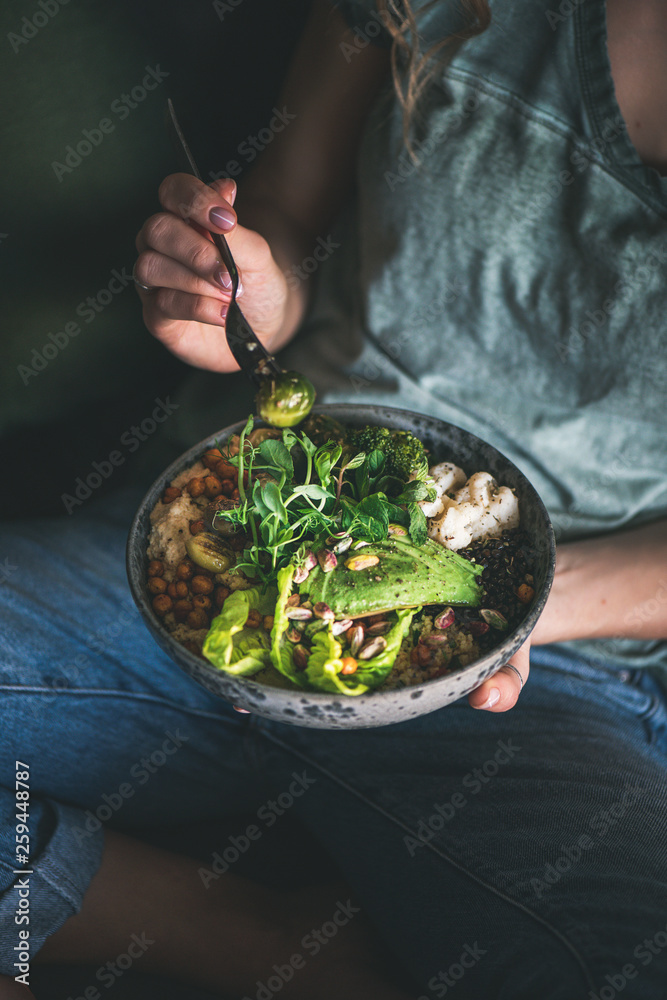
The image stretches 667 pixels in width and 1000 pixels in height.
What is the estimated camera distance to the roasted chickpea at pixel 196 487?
3.39ft

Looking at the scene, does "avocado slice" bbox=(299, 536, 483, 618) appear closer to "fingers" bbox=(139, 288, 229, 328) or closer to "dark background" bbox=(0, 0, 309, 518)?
"fingers" bbox=(139, 288, 229, 328)

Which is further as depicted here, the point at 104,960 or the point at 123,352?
the point at 123,352

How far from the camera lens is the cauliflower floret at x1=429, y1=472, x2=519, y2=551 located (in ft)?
3.15

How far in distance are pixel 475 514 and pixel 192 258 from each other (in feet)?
1.92

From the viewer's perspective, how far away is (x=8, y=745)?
123cm

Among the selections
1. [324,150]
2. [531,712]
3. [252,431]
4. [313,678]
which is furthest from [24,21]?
[531,712]

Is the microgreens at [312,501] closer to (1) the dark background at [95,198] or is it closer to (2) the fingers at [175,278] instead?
(2) the fingers at [175,278]

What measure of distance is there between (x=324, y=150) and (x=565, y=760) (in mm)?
1370

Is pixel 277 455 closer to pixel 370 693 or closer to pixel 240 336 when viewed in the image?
pixel 240 336

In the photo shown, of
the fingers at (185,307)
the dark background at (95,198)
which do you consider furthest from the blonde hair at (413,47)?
the fingers at (185,307)

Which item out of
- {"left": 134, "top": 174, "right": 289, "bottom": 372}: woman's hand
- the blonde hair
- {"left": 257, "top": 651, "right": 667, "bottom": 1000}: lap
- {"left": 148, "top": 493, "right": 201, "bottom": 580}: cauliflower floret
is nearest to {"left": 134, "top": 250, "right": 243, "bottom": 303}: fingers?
{"left": 134, "top": 174, "right": 289, "bottom": 372}: woman's hand

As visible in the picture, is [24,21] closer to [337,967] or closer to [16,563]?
[16,563]

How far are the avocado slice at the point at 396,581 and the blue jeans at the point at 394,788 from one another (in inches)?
17.5

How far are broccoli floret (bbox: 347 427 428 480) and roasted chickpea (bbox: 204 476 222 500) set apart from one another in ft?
0.73
